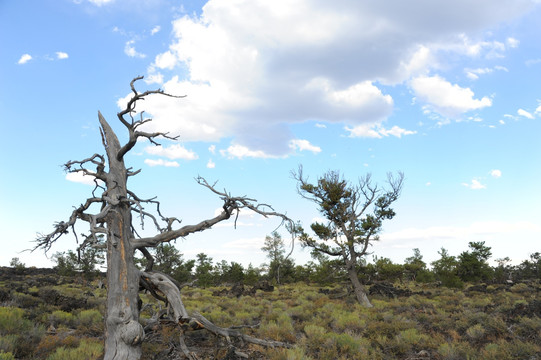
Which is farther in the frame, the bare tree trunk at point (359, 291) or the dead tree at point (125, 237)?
the bare tree trunk at point (359, 291)

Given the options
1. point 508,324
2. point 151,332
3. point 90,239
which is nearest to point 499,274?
point 508,324

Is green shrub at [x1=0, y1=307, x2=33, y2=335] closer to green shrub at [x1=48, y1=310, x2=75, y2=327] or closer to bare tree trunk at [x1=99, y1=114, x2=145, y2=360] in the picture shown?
green shrub at [x1=48, y1=310, x2=75, y2=327]

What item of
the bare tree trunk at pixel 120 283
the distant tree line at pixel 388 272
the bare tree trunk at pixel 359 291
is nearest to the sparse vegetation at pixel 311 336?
the bare tree trunk at pixel 120 283

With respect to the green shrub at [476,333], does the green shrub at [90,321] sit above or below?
above

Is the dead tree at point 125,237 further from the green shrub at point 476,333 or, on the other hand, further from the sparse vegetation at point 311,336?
the green shrub at point 476,333

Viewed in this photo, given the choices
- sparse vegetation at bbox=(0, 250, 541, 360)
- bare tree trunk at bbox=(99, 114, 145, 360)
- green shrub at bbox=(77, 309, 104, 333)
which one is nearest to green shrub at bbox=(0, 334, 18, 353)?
sparse vegetation at bbox=(0, 250, 541, 360)

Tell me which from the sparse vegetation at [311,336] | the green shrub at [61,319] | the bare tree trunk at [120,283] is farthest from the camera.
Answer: the green shrub at [61,319]

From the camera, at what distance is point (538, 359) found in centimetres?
836

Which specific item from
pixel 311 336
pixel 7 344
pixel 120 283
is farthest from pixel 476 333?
pixel 7 344

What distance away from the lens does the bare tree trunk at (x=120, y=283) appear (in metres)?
8.38

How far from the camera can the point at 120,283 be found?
8828 mm

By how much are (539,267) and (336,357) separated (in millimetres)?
50623

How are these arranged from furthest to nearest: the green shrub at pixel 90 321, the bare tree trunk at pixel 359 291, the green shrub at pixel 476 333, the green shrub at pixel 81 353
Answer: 1. the bare tree trunk at pixel 359 291
2. the green shrub at pixel 90 321
3. the green shrub at pixel 476 333
4. the green shrub at pixel 81 353

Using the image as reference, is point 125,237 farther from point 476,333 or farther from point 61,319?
point 476,333
